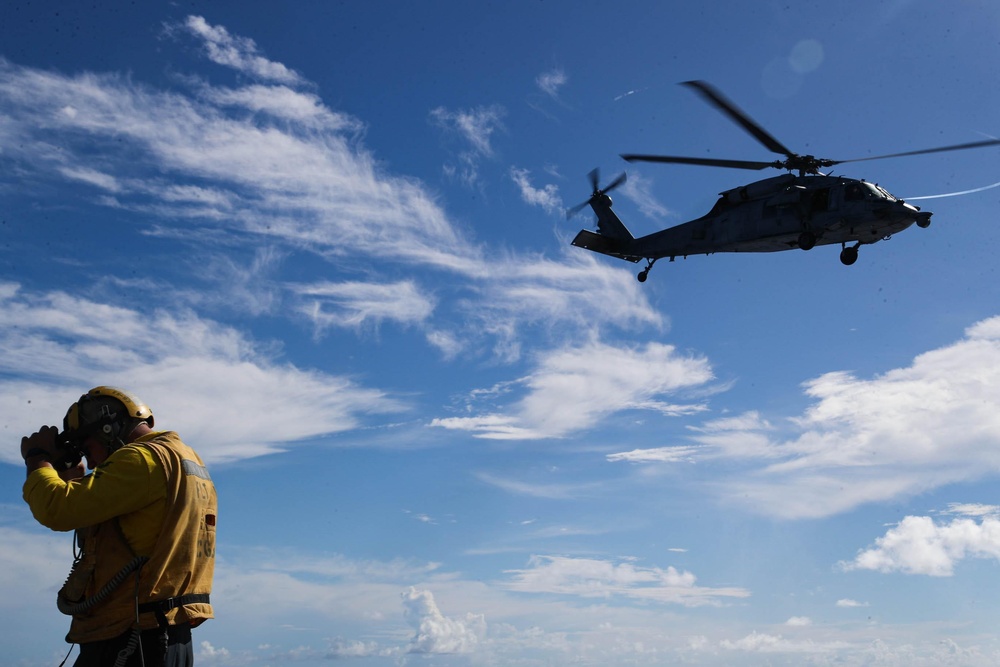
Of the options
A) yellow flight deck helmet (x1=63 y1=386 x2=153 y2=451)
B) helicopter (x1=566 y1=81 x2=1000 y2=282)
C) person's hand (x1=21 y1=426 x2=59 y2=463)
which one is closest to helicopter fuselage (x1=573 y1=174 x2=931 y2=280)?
helicopter (x1=566 y1=81 x2=1000 y2=282)

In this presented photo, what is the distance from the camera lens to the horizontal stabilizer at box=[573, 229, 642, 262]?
122 feet

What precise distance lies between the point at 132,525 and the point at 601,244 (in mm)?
33318

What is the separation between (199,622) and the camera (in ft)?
18.4

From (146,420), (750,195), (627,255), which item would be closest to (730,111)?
(750,195)

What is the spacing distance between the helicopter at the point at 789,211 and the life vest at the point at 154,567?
74.8ft

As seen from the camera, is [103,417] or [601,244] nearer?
[103,417]

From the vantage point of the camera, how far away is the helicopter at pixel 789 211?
2765 cm

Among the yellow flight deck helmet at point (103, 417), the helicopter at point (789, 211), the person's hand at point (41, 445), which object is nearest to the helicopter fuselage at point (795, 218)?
the helicopter at point (789, 211)

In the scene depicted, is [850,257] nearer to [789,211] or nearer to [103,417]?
[789,211]

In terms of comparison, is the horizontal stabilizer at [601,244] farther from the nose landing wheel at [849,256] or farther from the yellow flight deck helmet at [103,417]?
the yellow flight deck helmet at [103,417]

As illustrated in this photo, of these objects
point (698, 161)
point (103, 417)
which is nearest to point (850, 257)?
point (698, 161)

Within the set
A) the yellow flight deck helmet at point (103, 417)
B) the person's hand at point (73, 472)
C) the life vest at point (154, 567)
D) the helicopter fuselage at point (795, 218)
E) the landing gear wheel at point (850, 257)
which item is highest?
the helicopter fuselage at point (795, 218)

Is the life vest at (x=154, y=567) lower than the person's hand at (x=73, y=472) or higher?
lower

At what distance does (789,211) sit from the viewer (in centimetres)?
2950
